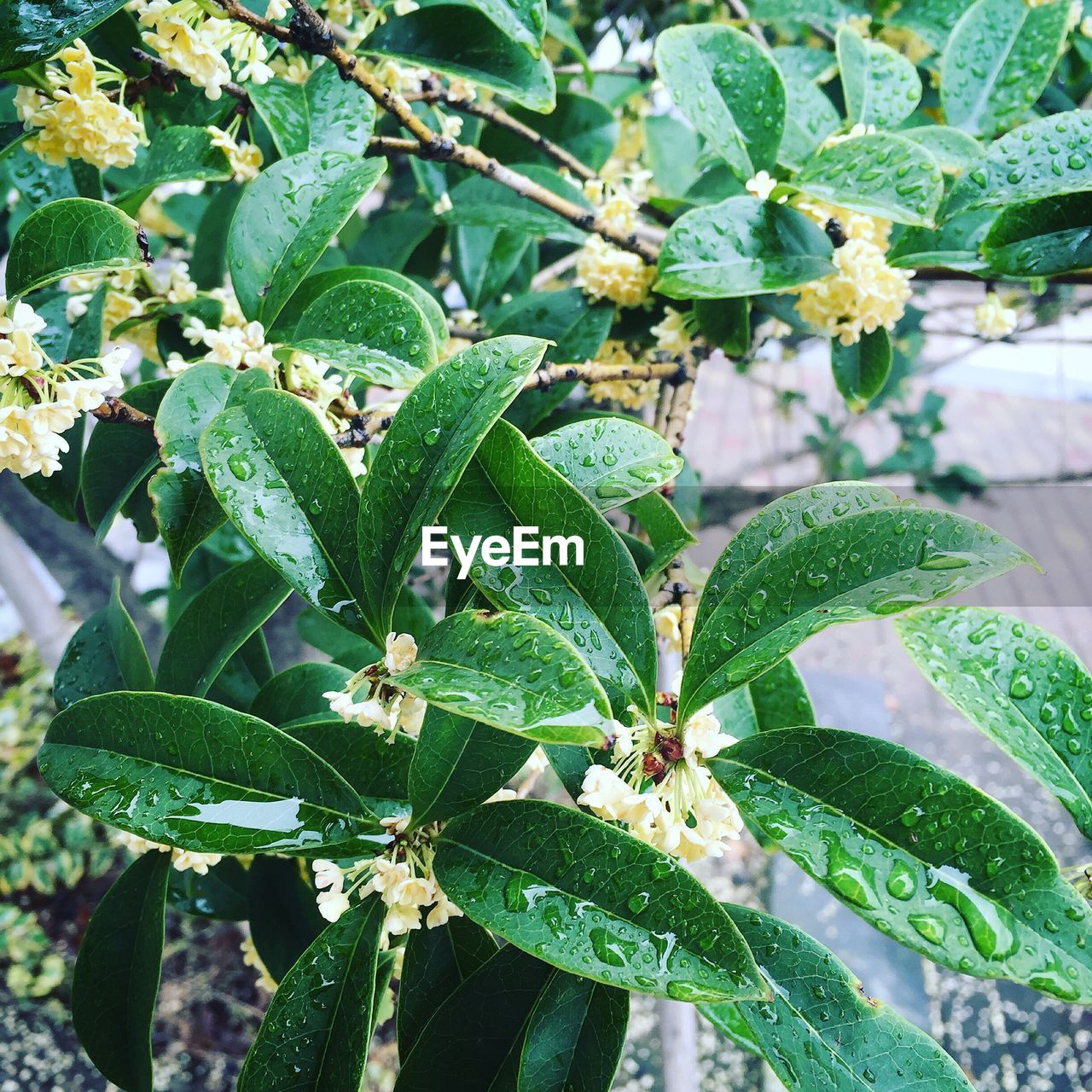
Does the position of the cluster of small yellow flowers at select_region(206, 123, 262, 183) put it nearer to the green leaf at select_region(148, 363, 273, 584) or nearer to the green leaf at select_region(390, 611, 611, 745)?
the green leaf at select_region(148, 363, 273, 584)

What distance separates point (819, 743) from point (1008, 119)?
0.67 m

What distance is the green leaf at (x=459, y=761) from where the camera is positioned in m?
0.44

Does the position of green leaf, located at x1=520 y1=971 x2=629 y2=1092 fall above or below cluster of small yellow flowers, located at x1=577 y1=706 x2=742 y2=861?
below

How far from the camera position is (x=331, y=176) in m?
0.58

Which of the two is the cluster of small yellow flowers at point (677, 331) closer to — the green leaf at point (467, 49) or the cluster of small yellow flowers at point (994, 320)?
the green leaf at point (467, 49)

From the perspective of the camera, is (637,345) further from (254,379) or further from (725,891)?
(725,891)

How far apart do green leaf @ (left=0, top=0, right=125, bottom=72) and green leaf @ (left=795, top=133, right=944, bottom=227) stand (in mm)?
445

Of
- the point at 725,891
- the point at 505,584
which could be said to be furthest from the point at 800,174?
the point at 725,891

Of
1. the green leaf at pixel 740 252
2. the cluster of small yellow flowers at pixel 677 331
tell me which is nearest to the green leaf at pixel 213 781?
the green leaf at pixel 740 252

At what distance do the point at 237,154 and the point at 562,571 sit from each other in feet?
1.51

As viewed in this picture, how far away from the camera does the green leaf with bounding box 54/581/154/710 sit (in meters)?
0.62

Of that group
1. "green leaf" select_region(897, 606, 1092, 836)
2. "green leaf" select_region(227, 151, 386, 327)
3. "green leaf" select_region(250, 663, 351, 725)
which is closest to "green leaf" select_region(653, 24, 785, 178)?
"green leaf" select_region(227, 151, 386, 327)

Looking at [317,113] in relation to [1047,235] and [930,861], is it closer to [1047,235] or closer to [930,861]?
[1047,235]

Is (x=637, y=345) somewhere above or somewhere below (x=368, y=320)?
below
